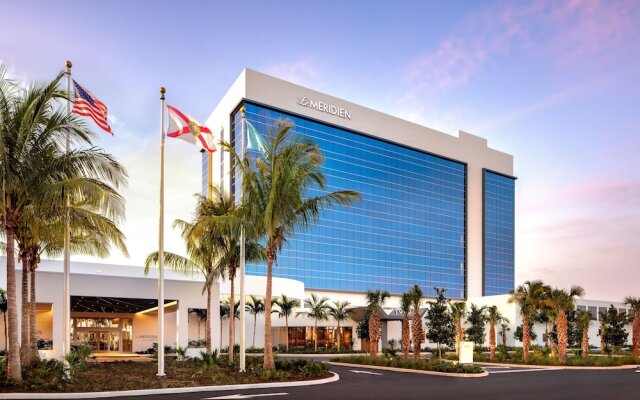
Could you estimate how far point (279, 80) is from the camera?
7350 centimetres

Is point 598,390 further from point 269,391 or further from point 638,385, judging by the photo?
point 269,391

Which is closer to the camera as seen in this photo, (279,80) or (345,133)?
(279,80)

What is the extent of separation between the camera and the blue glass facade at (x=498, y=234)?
328 ft

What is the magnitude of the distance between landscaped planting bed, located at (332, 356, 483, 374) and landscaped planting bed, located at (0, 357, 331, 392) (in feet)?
24.2

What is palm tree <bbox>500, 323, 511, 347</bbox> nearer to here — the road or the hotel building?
the hotel building

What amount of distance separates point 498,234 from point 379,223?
2854 centimetres

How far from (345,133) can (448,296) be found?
106 feet

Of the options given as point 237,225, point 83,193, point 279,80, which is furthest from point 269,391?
point 279,80

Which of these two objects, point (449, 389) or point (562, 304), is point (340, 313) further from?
point (449, 389)

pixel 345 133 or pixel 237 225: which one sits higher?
pixel 345 133

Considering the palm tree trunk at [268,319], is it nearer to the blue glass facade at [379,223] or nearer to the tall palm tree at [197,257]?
the tall palm tree at [197,257]

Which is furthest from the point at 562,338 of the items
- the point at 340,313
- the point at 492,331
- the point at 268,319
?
the point at 268,319

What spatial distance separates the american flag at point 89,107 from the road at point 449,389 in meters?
9.44

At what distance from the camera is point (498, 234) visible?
10188cm
